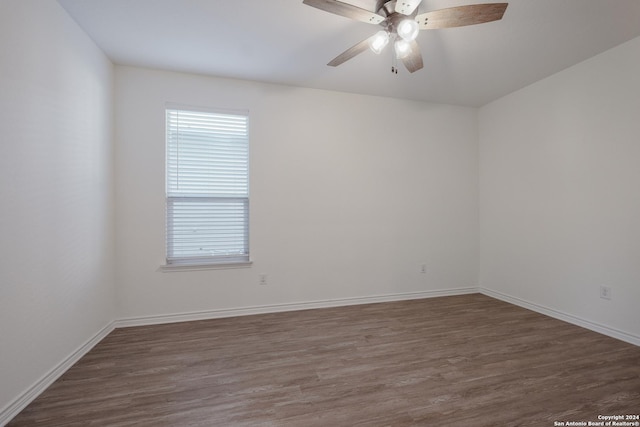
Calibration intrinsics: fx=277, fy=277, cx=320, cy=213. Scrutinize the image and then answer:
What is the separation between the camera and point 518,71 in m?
2.97

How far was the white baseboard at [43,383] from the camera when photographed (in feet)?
5.10

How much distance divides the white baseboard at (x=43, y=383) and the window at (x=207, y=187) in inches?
36.8

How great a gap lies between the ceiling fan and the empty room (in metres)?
0.02

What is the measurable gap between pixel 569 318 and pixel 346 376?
263cm

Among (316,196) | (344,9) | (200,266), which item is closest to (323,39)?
(344,9)

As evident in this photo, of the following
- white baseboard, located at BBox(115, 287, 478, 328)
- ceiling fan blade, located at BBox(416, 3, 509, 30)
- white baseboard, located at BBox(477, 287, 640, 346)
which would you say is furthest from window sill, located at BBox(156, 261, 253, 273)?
white baseboard, located at BBox(477, 287, 640, 346)

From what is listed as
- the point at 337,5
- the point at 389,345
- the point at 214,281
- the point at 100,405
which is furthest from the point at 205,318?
the point at 337,5

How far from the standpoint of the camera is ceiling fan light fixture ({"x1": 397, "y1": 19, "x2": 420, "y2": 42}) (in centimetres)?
176

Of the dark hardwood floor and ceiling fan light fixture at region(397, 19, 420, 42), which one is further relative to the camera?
ceiling fan light fixture at region(397, 19, 420, 42)

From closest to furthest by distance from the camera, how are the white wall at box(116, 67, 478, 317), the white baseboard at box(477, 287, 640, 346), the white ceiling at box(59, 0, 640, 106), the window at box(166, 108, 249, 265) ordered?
the white ceiling at box(59, 0, 640, 106)
the white baseboard at box(477, 287, 640, 346)
the white wall at box(116, 67, 478, 317)
the window at box(166, 108, 249, 265)

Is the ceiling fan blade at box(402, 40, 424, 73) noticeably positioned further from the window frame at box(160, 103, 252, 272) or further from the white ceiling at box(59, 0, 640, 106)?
the window frame at box(160, 103, 252, 272)

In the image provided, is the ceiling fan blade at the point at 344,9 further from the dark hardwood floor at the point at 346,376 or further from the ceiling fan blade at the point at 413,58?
the dark hardwood floor at the point at 346,376

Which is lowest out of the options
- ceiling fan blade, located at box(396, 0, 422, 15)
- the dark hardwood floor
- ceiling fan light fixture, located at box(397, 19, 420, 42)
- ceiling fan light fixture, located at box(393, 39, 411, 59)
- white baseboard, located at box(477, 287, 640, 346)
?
the dark hardwood floor

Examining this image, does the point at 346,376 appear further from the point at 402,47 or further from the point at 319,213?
the point at 402,47
